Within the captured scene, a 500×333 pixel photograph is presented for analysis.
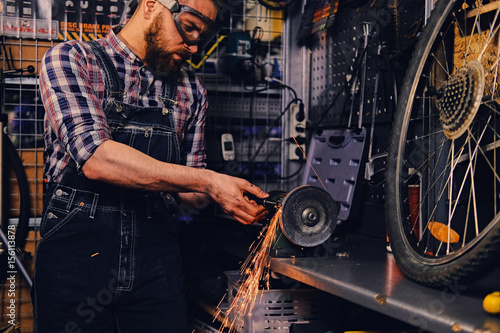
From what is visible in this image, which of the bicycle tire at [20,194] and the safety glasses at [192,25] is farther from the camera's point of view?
the bicycle tire at [20,194]

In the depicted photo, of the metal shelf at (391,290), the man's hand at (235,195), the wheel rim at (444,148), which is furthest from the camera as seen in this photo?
the man's hand at (235,195)

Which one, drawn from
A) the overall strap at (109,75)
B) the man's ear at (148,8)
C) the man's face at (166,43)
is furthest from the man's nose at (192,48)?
the overall strap at (109,75)

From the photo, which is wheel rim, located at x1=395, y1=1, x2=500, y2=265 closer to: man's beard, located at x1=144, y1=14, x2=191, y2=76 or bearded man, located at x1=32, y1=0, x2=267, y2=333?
bearded man, located at x1=32, y1=0, x2=267, y2=333

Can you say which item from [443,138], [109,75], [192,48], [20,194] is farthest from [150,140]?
[20,194]

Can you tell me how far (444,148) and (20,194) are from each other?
6.88ft

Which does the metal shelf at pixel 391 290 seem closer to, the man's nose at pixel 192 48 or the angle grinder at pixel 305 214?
the angle grinder at pixel 305 214

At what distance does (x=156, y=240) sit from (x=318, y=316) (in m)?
0.65

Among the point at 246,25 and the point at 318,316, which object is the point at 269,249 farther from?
the point at 246,25

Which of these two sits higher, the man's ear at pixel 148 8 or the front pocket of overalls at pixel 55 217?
the man's ear at pixel 148 8

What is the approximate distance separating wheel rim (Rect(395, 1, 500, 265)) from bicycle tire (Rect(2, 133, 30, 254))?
1948 mm

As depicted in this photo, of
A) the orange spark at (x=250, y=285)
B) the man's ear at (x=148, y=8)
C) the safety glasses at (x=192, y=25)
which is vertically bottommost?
the orange spark at (x=250, y=285)

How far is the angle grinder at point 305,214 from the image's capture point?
5.52ft

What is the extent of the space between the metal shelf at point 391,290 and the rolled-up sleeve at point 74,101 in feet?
2.33

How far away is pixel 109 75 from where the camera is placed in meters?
1.83
